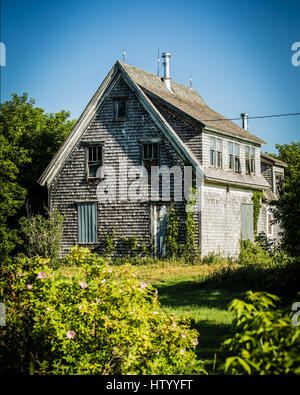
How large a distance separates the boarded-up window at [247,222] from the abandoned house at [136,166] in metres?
0.26

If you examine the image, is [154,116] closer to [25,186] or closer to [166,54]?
[166,54]

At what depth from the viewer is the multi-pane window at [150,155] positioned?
939 inches

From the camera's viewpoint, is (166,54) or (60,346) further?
(166,54)

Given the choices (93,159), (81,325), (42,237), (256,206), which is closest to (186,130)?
(93,159)

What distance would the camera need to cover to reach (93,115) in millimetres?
25125

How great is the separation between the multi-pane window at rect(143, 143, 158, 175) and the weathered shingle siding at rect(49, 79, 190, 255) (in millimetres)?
293

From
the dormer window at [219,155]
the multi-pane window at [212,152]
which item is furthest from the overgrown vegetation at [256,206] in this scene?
the multi-pane window at [212,152]

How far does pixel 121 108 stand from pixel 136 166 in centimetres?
299

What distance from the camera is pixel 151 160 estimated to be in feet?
78.3

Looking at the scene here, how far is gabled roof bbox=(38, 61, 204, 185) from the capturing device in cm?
2316

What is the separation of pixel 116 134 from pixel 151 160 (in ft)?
7.45

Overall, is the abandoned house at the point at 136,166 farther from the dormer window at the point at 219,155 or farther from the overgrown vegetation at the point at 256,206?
the overgrown vegetation at the point at 256,206
